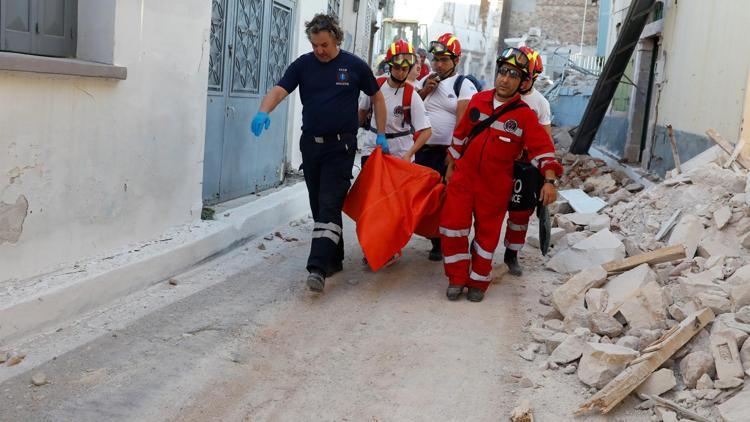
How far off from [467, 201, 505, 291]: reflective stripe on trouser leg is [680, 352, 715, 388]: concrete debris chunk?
6.99ft

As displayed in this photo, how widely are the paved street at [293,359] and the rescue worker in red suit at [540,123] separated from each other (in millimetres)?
523

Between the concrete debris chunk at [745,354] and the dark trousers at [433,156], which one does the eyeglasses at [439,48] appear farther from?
the concrete debris chunk at [745,354]

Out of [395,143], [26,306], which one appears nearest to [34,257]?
[26,306]

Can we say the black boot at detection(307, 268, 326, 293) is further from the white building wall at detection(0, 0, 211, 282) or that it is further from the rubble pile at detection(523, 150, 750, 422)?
the rubble pile at detection(523, 150, 750, 422)

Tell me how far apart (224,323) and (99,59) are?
1963mm

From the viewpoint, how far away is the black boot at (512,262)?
7.37 meters

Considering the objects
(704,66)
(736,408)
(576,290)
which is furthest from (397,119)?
(704,66)

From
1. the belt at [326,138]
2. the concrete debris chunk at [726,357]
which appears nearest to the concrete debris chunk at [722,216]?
the concrete debris chunk at [726,357]

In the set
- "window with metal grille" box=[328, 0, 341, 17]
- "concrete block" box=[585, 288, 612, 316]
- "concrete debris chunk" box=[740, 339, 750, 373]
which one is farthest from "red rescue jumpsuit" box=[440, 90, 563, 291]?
"window with metal grille" box=[328, 0, 341, 17]

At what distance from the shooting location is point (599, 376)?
454cm

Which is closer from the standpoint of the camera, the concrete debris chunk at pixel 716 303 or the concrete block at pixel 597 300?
the concrete debris chunk at pixel 716 303

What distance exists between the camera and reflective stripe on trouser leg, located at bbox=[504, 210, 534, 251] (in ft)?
23.0

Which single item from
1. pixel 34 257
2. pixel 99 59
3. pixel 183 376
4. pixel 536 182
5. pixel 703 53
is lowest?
pixel 183 376

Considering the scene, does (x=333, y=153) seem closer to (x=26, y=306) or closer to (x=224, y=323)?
(x=224, y=323)
